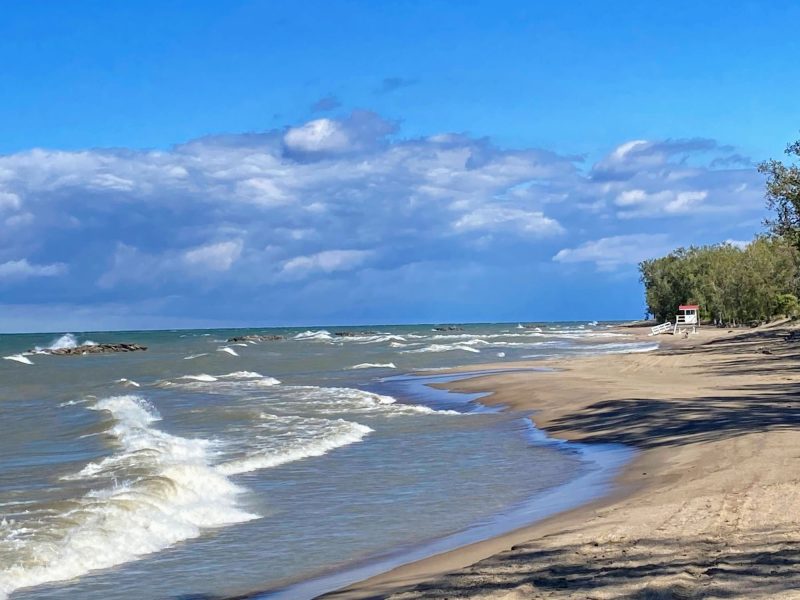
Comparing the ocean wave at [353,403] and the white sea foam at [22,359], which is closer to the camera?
the ocean wave at [353,403]

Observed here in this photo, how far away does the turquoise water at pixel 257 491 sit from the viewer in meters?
9.31

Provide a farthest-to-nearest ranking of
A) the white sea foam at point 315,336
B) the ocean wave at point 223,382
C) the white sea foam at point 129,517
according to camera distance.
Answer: the white sea foam at point 315,336 < the ocean wave at point 223,382 < the white sea foam at point 129,517

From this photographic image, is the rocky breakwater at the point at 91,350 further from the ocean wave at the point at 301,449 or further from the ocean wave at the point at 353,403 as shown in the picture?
the ocean wave at the point at 301,449

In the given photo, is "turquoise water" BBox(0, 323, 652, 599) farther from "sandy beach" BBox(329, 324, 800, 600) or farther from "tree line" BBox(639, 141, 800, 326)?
"tree line" BBox(639, 141, 800, 326)

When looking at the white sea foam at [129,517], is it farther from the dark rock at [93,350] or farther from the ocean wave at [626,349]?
the dark rock at [93,350]

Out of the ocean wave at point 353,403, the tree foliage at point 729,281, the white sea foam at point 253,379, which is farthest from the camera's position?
the tree foliage at point 729,281

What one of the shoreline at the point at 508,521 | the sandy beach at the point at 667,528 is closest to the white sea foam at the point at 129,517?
the shoreline at the point at 508,521

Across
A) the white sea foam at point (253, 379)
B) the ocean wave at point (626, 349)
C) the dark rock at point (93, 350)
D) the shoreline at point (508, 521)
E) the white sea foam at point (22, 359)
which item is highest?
the dark rock at point (93, 350)

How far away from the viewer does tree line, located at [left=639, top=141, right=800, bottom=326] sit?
127ft

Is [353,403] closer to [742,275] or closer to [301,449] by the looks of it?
[301,449]

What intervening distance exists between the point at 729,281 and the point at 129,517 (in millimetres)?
81492

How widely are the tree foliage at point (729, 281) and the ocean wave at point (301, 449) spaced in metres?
36.6

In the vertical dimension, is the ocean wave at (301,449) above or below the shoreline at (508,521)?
above

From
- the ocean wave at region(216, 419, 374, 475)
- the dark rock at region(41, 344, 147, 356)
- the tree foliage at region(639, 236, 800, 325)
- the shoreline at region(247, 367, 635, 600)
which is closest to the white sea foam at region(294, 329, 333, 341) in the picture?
the dark rock at region(41, 344, 147, 356)
